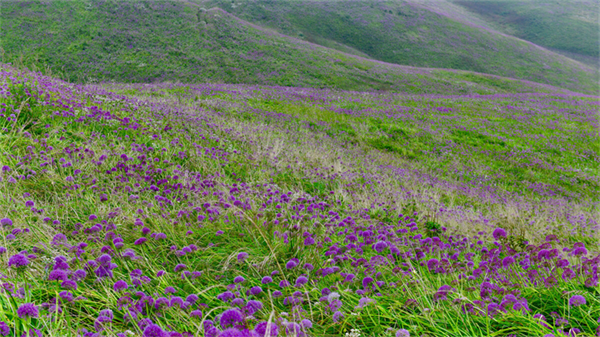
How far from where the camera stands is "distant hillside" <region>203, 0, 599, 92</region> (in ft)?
161

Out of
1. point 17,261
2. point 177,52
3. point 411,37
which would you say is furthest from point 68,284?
point 411,37

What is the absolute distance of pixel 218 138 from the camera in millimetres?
7762

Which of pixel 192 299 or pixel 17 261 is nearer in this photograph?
pixel 17 261

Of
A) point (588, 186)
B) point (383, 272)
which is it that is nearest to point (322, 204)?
point (383, 272)

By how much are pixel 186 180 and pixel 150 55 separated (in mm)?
29632

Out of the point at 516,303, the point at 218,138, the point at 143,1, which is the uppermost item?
the point at 143,1

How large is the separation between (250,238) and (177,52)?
32.2m

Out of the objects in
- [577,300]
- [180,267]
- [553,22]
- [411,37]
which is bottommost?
[180,267]

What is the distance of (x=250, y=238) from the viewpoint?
3.40 metres

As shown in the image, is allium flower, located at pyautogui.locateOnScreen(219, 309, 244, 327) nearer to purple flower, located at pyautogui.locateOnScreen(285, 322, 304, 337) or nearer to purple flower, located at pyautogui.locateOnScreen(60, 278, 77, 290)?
purple flower, located at pyautogui.locateOnScreen(285, 322, 304, 337)

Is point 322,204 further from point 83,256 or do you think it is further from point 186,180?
point 83,256

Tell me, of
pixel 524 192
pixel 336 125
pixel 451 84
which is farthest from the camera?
pixel 451 84

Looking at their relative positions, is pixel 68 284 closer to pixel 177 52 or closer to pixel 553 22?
pixel 177 52

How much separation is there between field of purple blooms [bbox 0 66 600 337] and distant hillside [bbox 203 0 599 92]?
43464mm
